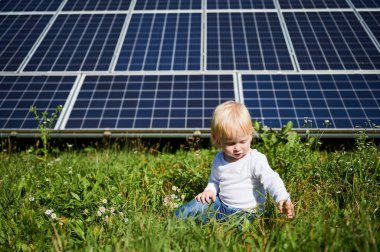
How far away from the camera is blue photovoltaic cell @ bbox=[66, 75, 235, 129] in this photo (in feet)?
17.9

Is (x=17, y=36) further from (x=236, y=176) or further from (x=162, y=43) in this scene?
(x=236, y=176)

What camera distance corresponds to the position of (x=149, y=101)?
587 cm

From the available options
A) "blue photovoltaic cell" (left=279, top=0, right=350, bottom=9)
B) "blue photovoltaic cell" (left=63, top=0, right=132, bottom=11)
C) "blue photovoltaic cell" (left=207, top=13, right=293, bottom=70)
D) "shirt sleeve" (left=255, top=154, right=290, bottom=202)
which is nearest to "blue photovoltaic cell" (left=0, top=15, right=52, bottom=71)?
"blue photovoltaic cell" (left=63, top=0, right=132, bottom=11)

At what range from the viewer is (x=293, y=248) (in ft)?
6.45

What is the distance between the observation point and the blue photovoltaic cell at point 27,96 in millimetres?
5648

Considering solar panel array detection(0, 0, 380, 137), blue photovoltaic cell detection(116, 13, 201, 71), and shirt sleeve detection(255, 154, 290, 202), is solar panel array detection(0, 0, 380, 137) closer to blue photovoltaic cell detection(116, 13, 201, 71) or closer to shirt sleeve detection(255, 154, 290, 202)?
blue photovoltaic cell detection(116, 13, 201, 71)

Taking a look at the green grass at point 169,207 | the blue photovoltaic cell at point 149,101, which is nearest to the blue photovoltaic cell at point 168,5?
the blue photovoltaic cell at point 149,101

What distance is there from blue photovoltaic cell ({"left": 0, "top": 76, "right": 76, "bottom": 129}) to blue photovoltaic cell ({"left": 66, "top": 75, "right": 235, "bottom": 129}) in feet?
1.44

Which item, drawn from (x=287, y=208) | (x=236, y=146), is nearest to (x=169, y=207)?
(x=236, y=146)

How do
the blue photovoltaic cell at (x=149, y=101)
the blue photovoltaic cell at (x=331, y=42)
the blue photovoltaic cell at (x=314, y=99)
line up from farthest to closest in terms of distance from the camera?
1. the blue photovoltaic cell at (x=331, y=42)
2. the blue photovoltaic cell at (x=149, y=101)
3. the blue photovoltaic cell at (x=314, y=99)

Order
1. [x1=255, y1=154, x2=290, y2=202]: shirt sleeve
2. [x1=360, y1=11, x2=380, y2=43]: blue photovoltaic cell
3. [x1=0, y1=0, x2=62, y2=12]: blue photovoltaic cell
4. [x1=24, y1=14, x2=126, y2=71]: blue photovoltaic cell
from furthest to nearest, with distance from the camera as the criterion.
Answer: [x1=0, y1=0, x2=62, y2=12]: blue photovoltaic cell
[x1=360, y1=11, x2=380, y2=43]: blue photovoltaic cell
[x1=24, y1=14, x2=126, y2=71]: blue photovoltaic cell
[x1=255, y1=154, x2=290, y2=202]: shirt sleeve

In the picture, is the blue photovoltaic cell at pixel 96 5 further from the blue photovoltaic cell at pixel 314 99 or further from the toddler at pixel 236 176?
the toddler at pixel 236 176

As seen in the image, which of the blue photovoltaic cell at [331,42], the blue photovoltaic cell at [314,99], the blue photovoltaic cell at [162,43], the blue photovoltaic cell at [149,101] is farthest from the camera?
the blue photovoltaic cell at [162,43]

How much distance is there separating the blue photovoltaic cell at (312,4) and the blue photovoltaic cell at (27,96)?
6.18 metres
